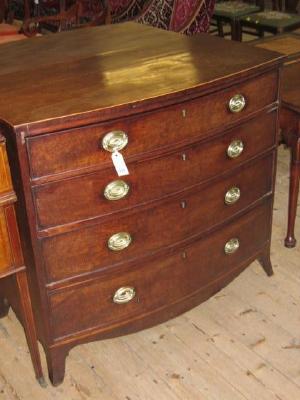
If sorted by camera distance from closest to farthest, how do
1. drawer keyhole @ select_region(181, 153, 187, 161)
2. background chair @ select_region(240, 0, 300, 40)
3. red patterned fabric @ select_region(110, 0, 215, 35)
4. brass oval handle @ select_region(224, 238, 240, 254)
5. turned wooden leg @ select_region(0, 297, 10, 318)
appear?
drawer keyhole @ select_region(181, 153, 187, 161), brass oval handle @ select_region(224, 238, 240, 254), turned wooden leg @ select_region(0, 297, 10, 318), red patterned fabric @ select_region(110, 0, 215, 35), background chair @ select_region(240, 0, 300, 40)

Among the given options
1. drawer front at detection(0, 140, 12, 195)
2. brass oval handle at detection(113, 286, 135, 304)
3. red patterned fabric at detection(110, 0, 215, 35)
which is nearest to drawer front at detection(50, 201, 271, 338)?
brass oval handle at detection(113, 286, 135, 304)

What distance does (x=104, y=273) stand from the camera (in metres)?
1.80

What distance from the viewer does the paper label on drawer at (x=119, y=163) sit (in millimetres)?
1595

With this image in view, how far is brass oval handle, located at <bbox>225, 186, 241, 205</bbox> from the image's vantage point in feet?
6.55

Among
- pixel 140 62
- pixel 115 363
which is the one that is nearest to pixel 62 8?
pixel 140 62

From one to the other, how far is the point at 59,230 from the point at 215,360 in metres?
0.81

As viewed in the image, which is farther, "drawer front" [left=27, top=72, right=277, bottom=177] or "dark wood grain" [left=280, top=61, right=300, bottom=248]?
"dark wood grain" [left=280, top=61, right=300, bottom=248]

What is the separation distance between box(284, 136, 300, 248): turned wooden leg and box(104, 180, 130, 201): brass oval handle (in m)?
0.98

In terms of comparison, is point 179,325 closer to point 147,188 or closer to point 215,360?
point 215,360

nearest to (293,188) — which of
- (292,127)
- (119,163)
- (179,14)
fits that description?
(292,127)

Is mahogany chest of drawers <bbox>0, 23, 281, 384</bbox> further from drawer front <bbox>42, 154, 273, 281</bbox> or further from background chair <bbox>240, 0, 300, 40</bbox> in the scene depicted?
background chair <bbox>240, 0, 300, 40</bbox>

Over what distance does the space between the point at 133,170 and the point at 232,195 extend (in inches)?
19.0

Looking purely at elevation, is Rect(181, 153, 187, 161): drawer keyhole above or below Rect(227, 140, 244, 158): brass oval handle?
above

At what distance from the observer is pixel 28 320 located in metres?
1.81
